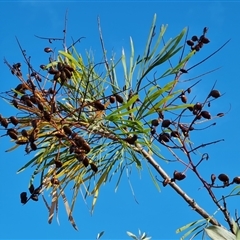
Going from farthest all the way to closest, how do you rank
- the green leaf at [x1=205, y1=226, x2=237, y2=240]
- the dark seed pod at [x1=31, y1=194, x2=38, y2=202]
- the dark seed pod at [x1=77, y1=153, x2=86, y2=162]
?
the dark seed pod at [x1=31, y1=194, x2=38, y2=202]
the dark seed pod at [x1=77, y1=153, x2=86, y2=162]
the green leaf at [x1=205, y1=226, x2=237, y2=240]

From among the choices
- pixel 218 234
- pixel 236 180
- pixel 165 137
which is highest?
pixel 165 137

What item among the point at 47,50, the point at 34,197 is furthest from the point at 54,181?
the point at 47,50

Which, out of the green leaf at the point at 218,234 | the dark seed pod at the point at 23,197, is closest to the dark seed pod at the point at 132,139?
the dark seed pod at the point at 23,197

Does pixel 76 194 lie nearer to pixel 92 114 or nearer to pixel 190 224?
pixel 92 114

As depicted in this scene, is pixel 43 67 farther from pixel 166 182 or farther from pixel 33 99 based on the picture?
pixel 166 182

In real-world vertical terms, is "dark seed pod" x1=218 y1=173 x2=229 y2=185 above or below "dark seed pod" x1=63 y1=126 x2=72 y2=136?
below

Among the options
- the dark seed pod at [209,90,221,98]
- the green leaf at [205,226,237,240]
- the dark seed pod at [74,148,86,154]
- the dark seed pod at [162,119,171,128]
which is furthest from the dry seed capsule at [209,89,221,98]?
the green leaf at [205,226,237,240]

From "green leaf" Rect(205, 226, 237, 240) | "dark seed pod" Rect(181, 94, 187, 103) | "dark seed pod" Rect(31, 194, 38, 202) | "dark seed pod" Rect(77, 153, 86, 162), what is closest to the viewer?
"green leaf" Rect(205, 226, 237, 240)

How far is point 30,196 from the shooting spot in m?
1.14

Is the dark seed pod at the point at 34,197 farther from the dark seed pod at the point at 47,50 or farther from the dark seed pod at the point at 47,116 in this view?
the dark seed pod at the point at 47,50

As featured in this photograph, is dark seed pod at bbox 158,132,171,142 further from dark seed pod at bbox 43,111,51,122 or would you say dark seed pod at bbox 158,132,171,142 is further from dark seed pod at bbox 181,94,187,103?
dark seed pod at bbox 43,111,51,122

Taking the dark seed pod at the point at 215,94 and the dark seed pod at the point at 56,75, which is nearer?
the dark seed pod at the point at 56,75

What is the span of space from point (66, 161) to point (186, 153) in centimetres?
36

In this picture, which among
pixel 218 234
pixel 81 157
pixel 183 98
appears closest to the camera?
pixel 218 234
